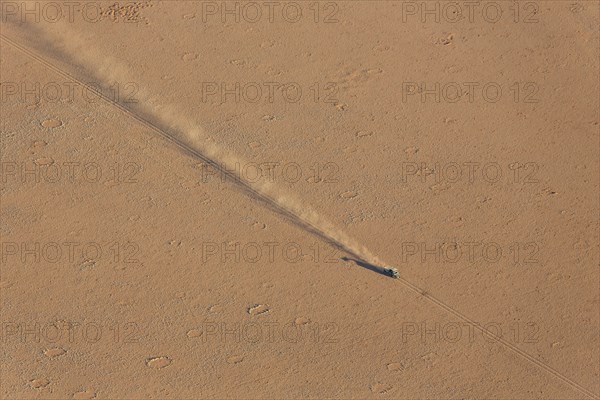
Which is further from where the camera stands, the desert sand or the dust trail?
the dust trail

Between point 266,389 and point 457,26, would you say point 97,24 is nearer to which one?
point 457,26

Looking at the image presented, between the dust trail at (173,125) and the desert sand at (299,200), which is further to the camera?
the dust trail at (173,125)

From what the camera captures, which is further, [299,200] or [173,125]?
[173,125]

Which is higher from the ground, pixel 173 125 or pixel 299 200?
pixel 173 125

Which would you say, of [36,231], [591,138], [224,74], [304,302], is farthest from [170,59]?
[591,138]
